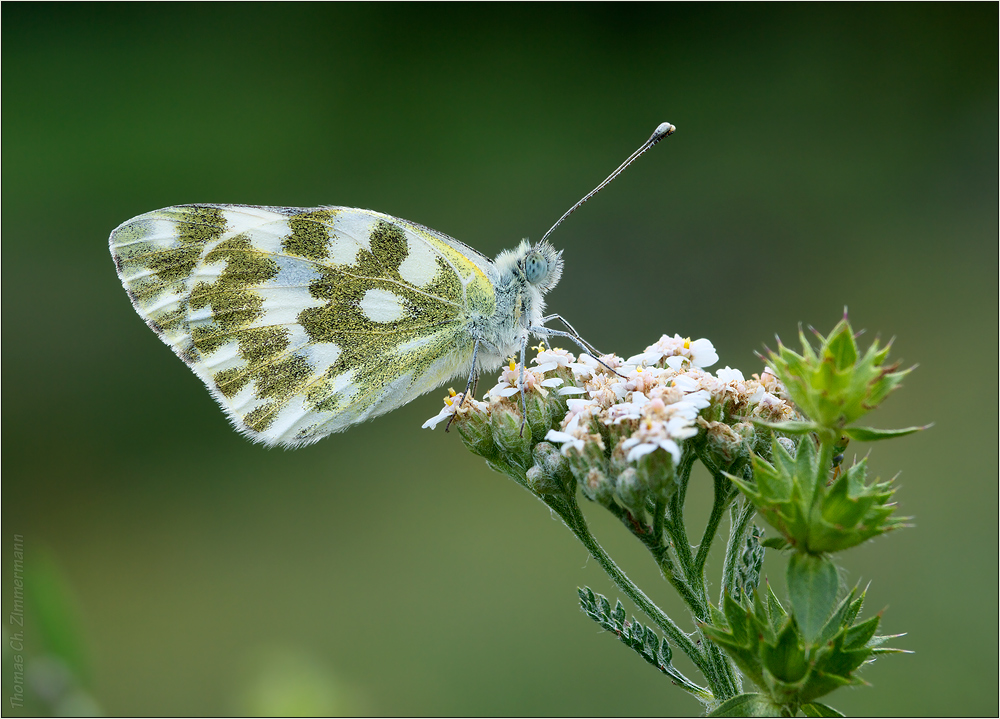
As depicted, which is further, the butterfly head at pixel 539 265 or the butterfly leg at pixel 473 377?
the butterfly head at pixel 539 265

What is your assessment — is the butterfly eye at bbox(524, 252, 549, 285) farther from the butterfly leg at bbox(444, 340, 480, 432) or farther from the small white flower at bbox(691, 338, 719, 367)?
the small white flower at bbox(691, 338, 719, 367)

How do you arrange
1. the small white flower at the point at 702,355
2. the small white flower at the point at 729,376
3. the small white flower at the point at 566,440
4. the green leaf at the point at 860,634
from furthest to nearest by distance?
the small white flower at the point at 702,355, the small white flower at the point at 729,376, the small white flower at the point at 566,440, the green leaf at the point at 860,634

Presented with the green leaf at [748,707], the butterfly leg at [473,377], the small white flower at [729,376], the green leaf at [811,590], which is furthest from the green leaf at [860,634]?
the butterfly leg at [473,377]

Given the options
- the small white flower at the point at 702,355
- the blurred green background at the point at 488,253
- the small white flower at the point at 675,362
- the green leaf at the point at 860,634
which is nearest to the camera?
the green leaf at the point at 860,634

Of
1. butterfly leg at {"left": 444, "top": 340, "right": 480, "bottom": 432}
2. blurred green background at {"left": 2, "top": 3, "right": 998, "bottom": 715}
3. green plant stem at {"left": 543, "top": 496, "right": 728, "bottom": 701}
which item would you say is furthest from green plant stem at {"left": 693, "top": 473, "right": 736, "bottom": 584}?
blurred green background at {"left": 2, "top": 3, "right": 998, "bottom": 715}

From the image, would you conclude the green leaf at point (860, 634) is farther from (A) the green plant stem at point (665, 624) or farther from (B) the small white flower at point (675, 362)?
(B) the small white flower at point (675, 362)

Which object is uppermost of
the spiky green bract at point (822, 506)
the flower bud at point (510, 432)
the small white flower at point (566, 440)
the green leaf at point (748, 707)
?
the flower bud at point (510, 432)

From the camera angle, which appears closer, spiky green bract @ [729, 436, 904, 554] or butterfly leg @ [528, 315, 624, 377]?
spiky green bract @ [729, 436, 904, 554]
